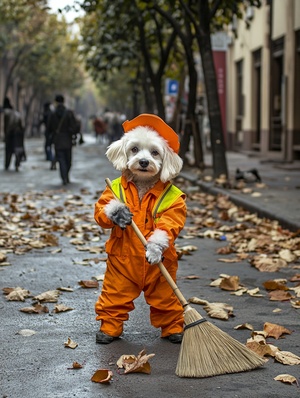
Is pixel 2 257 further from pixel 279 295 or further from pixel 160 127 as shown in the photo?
pixel 160 127

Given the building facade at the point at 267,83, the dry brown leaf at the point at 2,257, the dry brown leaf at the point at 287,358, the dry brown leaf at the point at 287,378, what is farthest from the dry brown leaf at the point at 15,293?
the building facade at the point at 267,83

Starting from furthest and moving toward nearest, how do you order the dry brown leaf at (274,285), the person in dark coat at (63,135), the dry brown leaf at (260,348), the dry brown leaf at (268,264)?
the person in dark coat at (63,135) < the dry brown leaf at (268,264) < the dry brown leaf at (274,285) < the dry brown leaf at (260,348)

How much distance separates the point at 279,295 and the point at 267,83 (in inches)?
848

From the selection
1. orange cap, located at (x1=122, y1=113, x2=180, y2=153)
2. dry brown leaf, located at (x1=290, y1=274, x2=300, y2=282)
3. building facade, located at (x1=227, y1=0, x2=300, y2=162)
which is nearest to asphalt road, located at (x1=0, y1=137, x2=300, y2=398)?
dry brown leaf, located at (x1=290, y1=274, x2=300, y2=282)

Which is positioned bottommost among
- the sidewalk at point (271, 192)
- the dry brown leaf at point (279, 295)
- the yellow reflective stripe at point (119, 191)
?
the sidewalk at point (271, 192)

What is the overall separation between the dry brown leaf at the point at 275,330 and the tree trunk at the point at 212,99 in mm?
11295

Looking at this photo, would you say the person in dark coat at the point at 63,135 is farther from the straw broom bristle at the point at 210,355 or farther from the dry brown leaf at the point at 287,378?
the dry brown leaf at the point at 287,378

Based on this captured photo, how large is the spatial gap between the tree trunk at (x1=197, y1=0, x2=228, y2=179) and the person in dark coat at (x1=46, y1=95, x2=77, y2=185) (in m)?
3.13

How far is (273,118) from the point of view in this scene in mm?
26266

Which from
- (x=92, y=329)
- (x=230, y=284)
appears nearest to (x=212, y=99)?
(x=230, y=284)

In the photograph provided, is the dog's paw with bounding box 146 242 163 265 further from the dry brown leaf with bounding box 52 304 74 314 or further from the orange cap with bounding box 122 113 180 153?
the dry brown leaf with bounding box 52 304 74 314

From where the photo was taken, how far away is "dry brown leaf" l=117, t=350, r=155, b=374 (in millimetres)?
4293

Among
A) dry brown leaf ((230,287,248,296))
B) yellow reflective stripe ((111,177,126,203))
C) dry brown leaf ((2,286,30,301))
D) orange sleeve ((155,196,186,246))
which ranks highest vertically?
yellow reflective stripe ((111,177,126,203))

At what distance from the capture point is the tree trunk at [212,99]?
53.5ft
